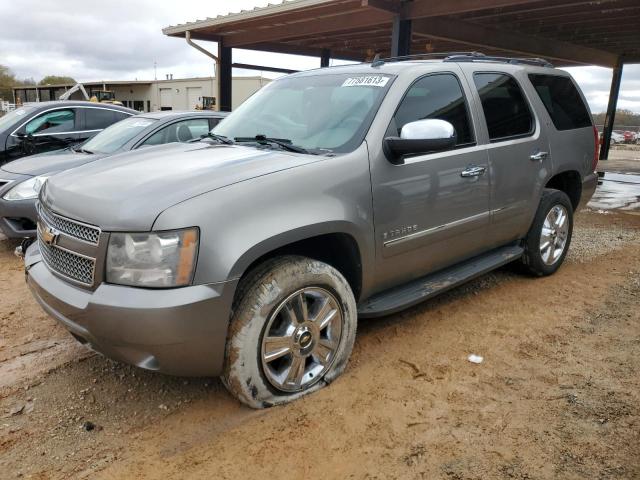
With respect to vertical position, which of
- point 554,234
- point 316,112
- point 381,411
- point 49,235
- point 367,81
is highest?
point 367,81

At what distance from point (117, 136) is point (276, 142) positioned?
3771 millimetres

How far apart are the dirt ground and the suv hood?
3.49 feet

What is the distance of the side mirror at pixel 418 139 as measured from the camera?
118 inches

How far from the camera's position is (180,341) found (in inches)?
91.7

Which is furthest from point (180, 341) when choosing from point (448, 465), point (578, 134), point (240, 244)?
point (578, 134)

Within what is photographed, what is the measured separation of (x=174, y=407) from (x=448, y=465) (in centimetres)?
147

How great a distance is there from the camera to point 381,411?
274 cm

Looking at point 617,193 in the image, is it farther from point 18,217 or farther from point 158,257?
point 158,257

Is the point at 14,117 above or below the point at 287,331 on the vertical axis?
above

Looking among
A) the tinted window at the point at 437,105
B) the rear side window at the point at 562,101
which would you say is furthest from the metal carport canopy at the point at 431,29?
the tinted window at the point at 437,105

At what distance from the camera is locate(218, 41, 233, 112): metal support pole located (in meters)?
14.4

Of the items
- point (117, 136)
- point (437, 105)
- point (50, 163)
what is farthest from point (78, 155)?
point (437, 105)

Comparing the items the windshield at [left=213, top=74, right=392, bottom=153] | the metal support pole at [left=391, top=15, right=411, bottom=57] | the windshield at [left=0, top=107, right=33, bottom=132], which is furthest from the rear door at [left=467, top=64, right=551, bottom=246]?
the windshield at [left=0, top=107, right=33, bottom=132]

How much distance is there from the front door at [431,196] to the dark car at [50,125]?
6.14 m
